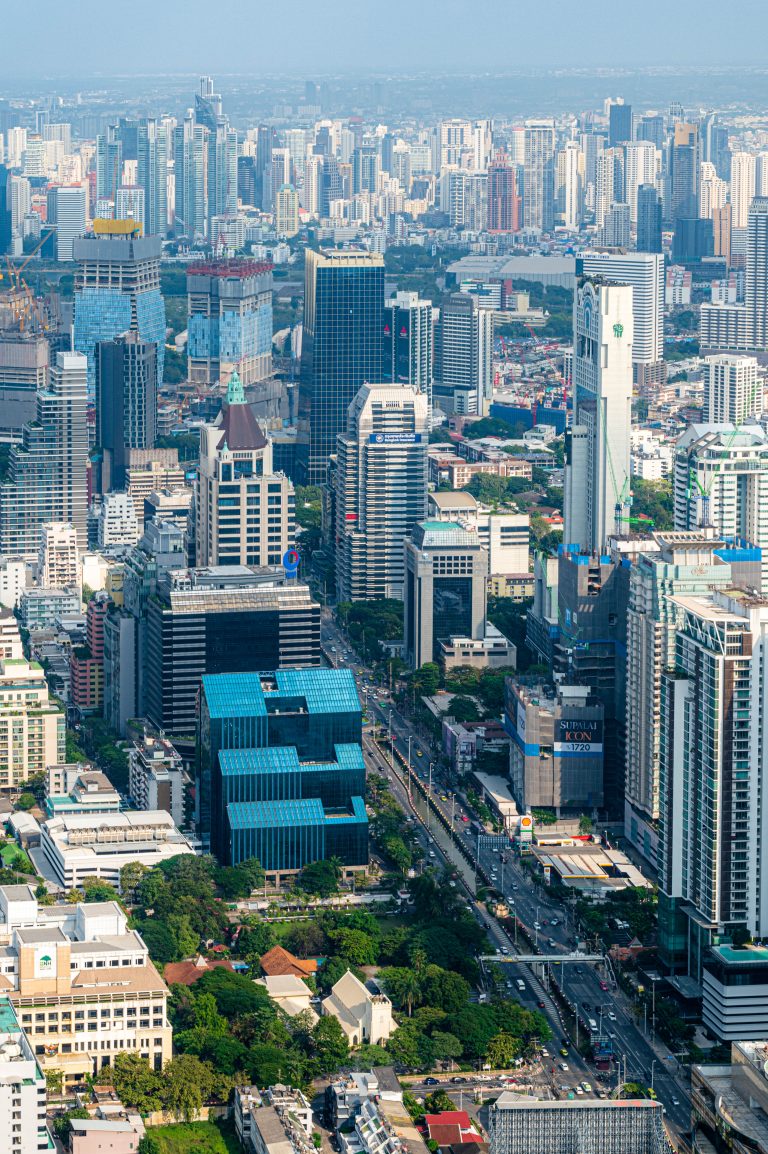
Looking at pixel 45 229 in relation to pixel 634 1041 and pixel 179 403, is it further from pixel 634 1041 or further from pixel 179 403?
pixel 634 1041

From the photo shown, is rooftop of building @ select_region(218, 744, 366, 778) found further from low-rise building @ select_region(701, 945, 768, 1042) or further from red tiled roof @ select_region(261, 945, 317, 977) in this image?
low-rise building @ select_region(701, 945, 768, 1042)

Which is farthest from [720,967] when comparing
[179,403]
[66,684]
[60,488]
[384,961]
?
[179,403]

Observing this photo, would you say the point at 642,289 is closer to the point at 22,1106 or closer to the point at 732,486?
the point at 732,486

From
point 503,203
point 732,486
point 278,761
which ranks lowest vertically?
point 278,761

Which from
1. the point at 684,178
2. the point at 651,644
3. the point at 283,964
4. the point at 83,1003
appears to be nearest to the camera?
the point at 83,1003

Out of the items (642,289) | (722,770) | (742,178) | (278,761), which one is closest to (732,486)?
(278,761)

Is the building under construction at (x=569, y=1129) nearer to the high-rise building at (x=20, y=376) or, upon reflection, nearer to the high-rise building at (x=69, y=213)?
the high-rise building at (x=20, y=376)

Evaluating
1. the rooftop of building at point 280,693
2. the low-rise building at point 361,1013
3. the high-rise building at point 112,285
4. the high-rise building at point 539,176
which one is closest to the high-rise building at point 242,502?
the rooftop of building at point 280,693
